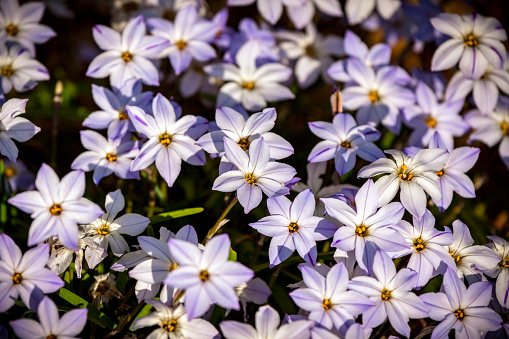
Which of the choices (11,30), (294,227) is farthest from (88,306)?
(11,30)

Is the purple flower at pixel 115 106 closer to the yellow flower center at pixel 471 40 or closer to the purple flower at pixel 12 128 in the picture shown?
the purple flower at pixel 12 128

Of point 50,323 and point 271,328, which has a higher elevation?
point 50,323

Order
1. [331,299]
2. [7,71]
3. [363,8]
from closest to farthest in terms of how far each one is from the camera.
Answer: [331,299]
[7,71]
[363,8]

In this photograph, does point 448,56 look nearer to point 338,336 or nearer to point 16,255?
point 338,336

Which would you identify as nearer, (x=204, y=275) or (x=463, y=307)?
(x=204, y=275)

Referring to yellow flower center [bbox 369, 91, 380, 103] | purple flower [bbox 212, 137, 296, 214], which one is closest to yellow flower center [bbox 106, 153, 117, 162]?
purple flower [bbox 212, 137, 296, 214]

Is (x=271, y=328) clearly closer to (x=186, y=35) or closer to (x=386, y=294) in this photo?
(x=386, y=294)

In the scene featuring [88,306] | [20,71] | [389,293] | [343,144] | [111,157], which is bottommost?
[389,293]

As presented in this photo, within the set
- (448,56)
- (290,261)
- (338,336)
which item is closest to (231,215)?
(290,261)

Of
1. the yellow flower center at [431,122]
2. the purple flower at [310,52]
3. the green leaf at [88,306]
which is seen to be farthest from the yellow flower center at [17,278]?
the yellow flower center at [431,122]
